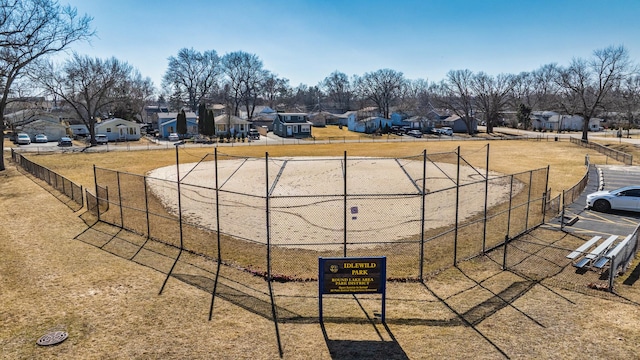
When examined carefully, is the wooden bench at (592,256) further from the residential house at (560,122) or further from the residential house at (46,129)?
the residential house at (560,122)

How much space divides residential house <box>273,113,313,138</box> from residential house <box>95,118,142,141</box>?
24305mm

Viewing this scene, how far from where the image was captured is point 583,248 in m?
13.8

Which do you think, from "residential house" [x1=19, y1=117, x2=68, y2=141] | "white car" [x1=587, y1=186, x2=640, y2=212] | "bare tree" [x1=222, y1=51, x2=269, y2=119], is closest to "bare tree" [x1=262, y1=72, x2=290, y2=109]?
"bare tree" [x1=222, y1=51, x2=269, y2=119]

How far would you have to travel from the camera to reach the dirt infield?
16781mm

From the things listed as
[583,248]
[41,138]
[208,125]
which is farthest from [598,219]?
[41,138]

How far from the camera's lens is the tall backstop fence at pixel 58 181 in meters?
21.7

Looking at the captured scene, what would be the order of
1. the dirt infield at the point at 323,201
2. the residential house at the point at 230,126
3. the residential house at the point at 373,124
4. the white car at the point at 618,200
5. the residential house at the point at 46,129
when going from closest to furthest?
the dirt infield at the point at 323,201 → the white car at the point at 618,200 → the residential house at the point at 46,129 → the residential house at the point at 230,126 → the residential house at the point at 373,124

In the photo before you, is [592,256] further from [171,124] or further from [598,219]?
[171,124]

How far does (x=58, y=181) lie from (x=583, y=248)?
2721cm

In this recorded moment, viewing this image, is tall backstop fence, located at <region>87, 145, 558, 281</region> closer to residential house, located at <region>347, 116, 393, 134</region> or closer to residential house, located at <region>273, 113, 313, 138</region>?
residential house, located at <region>273, 113, 313, 138</region>

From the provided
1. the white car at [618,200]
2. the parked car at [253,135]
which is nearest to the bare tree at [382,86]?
the parked car at [253,135]

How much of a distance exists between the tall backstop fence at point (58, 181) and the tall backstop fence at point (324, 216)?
1.62 m

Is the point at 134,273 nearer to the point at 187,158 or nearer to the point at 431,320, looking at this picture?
the point at 431,320

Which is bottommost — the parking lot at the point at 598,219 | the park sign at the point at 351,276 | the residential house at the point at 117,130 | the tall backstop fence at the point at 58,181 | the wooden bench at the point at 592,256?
the parking lot at the point at 598,219
